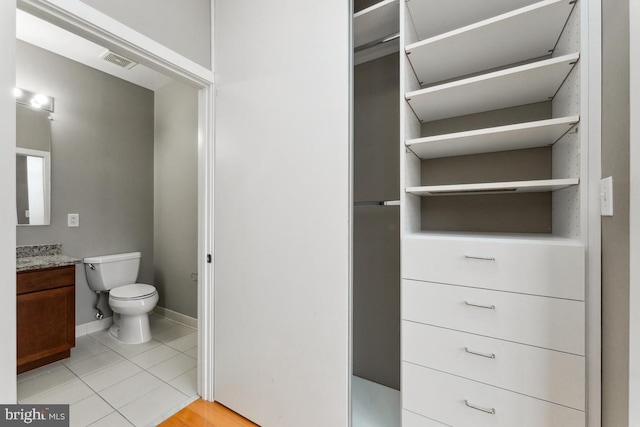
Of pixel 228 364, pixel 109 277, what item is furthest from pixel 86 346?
pixel 228 364

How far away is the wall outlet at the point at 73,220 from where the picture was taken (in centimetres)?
253

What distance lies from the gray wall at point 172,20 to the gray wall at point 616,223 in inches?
73.0

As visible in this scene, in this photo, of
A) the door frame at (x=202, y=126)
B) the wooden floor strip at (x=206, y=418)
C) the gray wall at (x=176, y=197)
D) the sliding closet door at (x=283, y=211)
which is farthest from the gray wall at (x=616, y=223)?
the gray wall at (x=176, y=197)

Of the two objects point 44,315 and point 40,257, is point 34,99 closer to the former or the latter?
point 40,257

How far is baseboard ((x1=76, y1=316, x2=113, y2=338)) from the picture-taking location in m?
2.61

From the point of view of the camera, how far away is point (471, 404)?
95cm

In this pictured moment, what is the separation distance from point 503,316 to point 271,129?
51.3 inches

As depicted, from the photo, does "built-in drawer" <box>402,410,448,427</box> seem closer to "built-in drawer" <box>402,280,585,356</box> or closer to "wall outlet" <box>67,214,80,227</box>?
"built-in drawer" <box>402,280,585,356</box>

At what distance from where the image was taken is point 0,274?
0.97m

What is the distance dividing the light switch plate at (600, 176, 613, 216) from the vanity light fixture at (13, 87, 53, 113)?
3.71 metres

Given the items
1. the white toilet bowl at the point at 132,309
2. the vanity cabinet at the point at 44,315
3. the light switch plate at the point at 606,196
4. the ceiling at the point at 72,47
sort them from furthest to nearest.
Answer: the white toilet bowl at the point at 132,309 → the ceiling at the point at 72,47 → the vanity cabinet at the point at 44,315 → the light switch plate at the point at 606,196

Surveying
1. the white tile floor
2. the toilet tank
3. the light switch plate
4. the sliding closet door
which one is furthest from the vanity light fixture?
the light switch plate

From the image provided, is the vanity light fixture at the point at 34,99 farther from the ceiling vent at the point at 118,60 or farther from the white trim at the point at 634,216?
the white trim at the point at 634,216

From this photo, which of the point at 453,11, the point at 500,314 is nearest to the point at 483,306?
the point at 500,314
